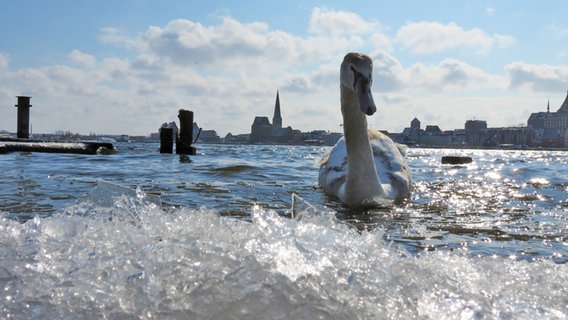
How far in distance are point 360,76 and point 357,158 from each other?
3.49ft

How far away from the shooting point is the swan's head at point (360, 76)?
16.1ft

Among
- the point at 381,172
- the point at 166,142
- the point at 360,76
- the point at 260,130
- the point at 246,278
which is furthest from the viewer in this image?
the point at 260,130

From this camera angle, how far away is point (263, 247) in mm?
1877

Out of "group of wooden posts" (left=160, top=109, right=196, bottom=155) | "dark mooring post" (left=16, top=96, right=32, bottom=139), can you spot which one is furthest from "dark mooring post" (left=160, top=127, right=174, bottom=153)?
"dark mooring post" (left=16, top=96, right=32, bottom=139)

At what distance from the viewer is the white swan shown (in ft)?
17.3

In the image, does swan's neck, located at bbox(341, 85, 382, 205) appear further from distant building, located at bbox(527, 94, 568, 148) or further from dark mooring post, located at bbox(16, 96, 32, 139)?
distant building, located at bbox(527, 94, 568, 148)

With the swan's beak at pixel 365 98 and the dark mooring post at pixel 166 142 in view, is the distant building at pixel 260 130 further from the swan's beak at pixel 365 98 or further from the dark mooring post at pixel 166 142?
the swan's beak at pixel 365 98

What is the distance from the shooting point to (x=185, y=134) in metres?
18.9

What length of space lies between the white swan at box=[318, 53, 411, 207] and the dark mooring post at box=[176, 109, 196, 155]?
12398 mm

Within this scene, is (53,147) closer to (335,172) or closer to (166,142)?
(166,142)

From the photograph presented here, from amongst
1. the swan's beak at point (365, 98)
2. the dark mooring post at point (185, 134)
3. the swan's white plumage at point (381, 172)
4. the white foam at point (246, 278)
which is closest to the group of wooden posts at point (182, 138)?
the dark mooring post at point (185, 134)

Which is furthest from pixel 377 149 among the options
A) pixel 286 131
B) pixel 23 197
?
pixel 286 131

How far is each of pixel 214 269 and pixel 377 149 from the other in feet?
20.6

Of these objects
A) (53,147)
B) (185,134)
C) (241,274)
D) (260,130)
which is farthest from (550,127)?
(241,274)
